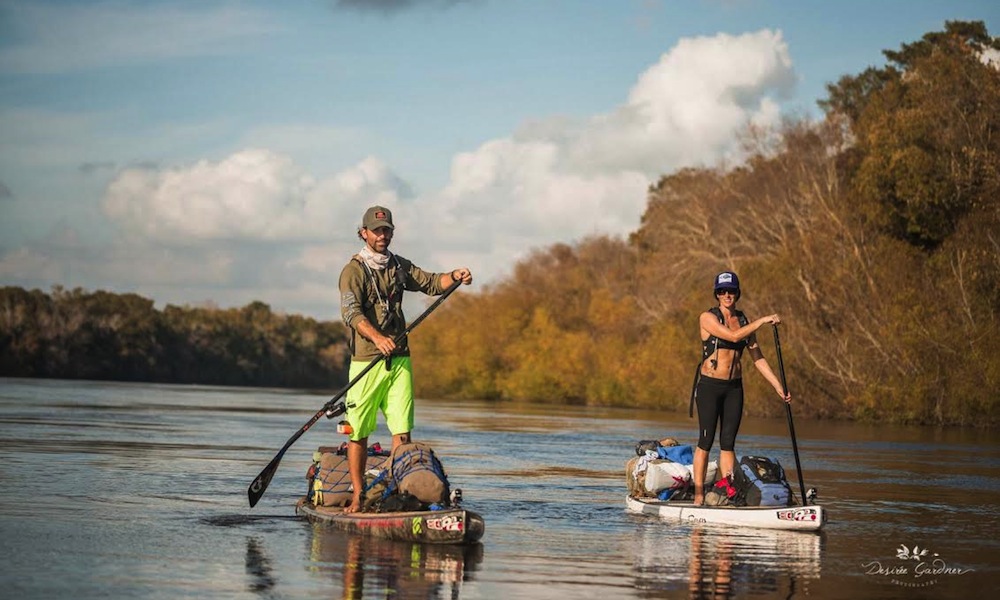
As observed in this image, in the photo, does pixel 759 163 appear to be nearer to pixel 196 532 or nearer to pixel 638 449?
pixel 638 449

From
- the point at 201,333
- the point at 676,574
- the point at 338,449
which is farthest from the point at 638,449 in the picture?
the point at 201,333

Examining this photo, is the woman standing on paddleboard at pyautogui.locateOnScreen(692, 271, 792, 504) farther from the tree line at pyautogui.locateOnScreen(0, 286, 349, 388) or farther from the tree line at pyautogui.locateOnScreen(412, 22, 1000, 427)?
the tree line at pyautogui.locateOnScreen(0, 286, 349, 388)

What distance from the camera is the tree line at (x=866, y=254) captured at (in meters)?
44.5

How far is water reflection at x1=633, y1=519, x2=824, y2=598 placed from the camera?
894 cm

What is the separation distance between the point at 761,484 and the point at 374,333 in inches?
170

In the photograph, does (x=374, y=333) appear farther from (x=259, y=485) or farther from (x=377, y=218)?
(x=259, y=485)

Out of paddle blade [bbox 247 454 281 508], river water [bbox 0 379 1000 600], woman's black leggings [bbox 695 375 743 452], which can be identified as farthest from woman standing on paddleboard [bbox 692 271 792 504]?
paddle blade [bbox 247 454 281 508]

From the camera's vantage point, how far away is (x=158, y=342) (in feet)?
403

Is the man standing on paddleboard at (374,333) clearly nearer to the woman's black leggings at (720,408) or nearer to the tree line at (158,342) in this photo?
the woman's black leggings at (720,408)

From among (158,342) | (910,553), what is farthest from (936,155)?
(158,342)

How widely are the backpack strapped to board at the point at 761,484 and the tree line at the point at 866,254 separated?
31424mm

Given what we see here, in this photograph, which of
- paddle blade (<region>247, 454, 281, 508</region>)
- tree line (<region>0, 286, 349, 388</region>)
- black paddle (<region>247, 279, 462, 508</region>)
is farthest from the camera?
tree line (<region>0, 286, 349, 388</region>)

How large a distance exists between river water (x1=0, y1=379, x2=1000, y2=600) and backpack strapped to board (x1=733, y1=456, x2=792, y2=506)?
26.2 inches

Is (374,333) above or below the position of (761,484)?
above
